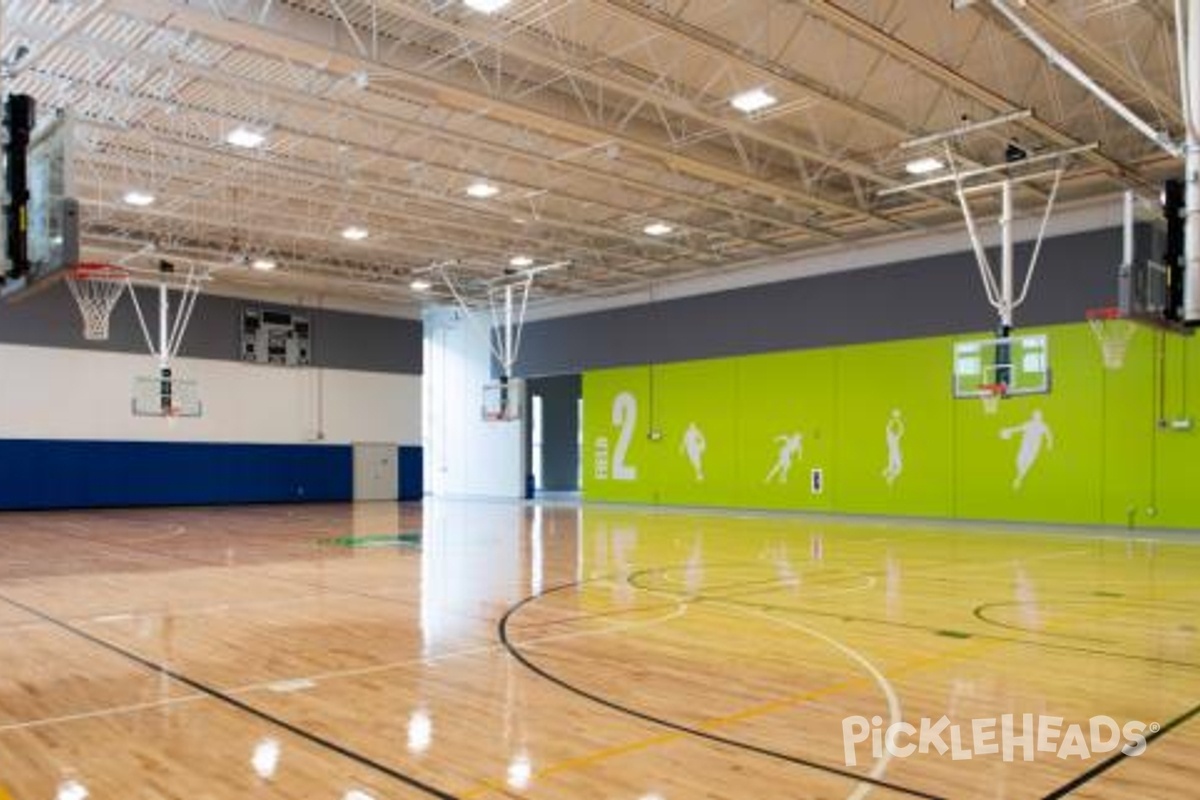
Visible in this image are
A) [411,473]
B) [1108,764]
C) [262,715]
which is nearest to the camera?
[1108,764]

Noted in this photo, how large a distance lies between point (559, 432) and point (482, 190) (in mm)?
18456

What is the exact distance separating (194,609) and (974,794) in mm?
6933

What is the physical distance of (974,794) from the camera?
157 inches

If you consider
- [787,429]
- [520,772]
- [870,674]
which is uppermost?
[787,429]

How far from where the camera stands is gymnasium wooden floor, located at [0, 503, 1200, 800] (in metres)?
4.23

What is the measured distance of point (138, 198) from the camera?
1867 centimetres

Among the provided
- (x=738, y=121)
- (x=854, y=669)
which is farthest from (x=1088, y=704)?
(x=738, y=121)

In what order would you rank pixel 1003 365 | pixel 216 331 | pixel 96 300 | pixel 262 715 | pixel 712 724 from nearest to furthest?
pixel 712 724 → pixel 262 715 → pixel 1003 365 → pixel 96 300 → pixel 216 331

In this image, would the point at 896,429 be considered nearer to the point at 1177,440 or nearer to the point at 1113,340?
the point at 1113,340

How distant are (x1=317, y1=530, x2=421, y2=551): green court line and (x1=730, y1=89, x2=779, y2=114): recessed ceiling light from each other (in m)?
7.77

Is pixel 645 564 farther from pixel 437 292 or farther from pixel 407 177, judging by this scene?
pixel 437 292

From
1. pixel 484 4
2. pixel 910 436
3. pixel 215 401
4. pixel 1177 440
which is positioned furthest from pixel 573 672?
pixel 215 401
